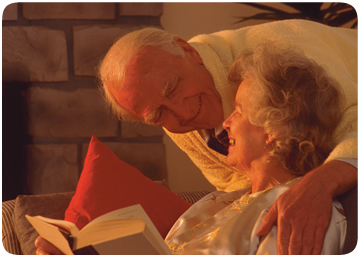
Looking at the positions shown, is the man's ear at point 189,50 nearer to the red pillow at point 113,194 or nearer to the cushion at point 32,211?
the red pillow at point 113,194

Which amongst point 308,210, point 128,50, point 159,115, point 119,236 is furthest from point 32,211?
point 308,210

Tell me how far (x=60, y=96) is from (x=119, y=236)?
1.71 m

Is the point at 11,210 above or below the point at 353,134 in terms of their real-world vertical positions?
below

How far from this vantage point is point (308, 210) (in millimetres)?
895

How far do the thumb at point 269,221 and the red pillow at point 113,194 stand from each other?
462 millimetres

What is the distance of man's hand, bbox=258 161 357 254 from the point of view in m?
0.88

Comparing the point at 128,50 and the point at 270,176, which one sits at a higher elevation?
the point at 128,50

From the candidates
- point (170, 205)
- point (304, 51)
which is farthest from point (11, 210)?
point (304, 51)

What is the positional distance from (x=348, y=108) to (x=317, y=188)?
342mm

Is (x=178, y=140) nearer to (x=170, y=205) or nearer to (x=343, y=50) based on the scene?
(x=170, y=205)

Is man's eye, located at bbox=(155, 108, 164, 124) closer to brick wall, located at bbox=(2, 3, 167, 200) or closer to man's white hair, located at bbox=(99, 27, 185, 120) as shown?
man's white hair, located at bbox=(99, 27, 185, 120)

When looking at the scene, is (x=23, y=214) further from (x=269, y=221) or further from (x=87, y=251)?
(x=269, y=221)

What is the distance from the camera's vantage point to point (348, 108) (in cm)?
114

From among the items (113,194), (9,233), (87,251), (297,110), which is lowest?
(9,233)
